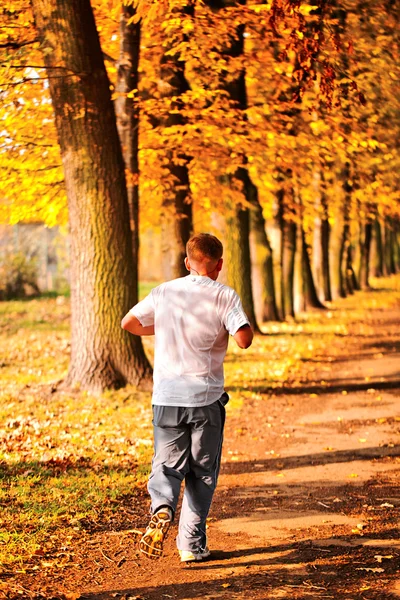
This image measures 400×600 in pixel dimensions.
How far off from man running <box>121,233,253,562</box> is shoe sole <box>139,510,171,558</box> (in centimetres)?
5

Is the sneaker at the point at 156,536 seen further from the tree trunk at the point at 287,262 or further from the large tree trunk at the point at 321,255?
the large tree trunk at the point at 321,255

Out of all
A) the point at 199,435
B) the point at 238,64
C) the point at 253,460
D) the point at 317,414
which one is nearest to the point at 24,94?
the point at 238,64

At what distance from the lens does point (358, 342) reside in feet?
71.6

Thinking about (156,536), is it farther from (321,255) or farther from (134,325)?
(321,255)

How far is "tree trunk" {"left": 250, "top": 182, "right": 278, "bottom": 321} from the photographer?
24.9 metres

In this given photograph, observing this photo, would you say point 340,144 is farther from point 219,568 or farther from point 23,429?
point 219,568

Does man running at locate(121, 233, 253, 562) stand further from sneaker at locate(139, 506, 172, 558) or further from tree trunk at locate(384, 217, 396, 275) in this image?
tree trunk at locate(384, 217, 396, 275)

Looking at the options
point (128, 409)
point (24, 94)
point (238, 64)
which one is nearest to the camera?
point (128, 409)

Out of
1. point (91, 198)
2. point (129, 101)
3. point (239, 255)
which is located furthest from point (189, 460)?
point (239, 255)

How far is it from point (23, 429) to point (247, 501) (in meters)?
3.48

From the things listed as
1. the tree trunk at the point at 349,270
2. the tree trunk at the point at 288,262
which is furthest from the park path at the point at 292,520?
the tree trunk at the point at 349,270

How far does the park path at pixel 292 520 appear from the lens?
5.24 metres

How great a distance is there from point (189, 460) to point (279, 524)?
1.34 metres

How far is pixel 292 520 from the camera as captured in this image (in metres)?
6.73
